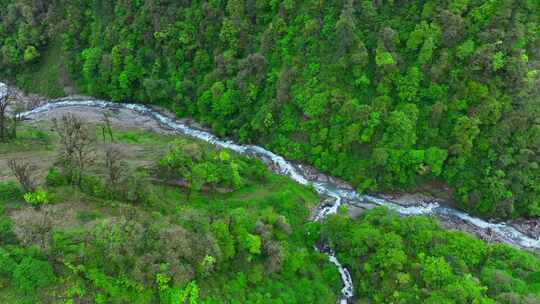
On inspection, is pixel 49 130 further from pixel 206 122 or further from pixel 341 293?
pixel 341 293

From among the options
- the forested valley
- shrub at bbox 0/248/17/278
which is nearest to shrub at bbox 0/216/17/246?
the forested valley

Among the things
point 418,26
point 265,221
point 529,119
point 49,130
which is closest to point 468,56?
point 418,26

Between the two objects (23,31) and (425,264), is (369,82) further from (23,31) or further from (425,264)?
(23,31)

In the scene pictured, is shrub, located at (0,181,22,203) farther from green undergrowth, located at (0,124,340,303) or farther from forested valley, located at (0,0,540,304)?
forested valley, located at (0,0,540,304)

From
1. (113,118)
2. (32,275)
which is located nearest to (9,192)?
(32,275)

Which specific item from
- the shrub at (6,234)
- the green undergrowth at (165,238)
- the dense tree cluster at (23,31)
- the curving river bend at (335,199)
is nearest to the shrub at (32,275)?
the green undergrowth at (165,238)
